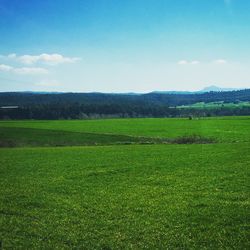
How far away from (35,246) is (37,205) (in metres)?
6.58

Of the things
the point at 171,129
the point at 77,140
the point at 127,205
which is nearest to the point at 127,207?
the point at 127,205

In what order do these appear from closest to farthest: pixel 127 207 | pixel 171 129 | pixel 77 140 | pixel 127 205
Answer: pixel 127 207 < pixel 127 205 < pixel 77 140 < pixel 171 129

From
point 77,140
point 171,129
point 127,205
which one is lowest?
point 171,129

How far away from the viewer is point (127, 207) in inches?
794

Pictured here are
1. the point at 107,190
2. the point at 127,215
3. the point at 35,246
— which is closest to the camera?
the point at 35,246

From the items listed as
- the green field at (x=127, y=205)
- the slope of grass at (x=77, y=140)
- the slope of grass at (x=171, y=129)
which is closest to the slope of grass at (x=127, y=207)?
the green field at (x=127, y=205)

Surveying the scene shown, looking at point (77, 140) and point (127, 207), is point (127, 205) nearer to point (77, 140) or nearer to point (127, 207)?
point (127, 207)

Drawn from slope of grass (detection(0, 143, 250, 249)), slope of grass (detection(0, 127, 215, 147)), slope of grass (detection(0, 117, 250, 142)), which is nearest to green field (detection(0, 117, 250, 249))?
slope of grass (detection(0, 143, 250, 249))

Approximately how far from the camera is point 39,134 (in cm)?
8562

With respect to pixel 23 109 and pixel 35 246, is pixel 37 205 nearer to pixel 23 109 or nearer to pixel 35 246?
pixel 35 246

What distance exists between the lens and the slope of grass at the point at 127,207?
597 inches

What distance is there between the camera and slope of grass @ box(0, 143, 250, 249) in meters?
15.2

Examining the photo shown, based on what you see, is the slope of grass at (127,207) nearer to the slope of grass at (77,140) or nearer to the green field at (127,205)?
the green field at (127,205)

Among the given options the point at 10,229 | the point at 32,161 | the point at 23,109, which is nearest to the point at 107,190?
the point at 10,229
